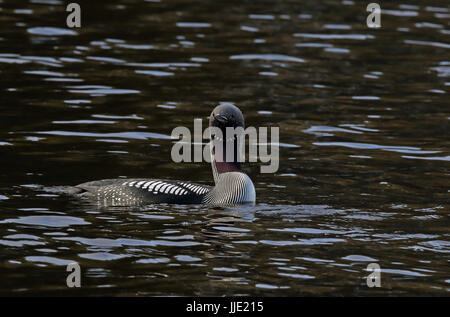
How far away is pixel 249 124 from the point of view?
13.3m

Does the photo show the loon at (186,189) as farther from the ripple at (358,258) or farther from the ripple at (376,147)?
the ripple at (376,147)

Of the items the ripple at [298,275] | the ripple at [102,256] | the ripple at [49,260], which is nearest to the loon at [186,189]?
the ripple at [102,256]

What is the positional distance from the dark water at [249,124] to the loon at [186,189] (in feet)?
0.40

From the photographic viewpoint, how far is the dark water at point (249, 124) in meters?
8.15

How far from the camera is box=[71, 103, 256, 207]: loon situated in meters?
9.80

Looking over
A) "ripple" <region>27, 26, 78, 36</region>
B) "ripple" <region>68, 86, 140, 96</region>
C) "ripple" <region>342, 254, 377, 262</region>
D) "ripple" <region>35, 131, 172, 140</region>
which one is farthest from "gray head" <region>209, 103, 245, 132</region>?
"ripple" <region>27, 26, 78, 36</region>

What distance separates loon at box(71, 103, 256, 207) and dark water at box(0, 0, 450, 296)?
0.40 feet

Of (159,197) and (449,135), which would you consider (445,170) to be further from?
(159,197)

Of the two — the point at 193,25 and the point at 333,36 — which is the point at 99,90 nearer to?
the point at 193,25

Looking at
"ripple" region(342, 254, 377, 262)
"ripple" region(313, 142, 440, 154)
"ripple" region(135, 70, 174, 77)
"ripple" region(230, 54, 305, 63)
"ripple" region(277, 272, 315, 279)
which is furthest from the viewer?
"ripple" region(230, 54, 305, 63)

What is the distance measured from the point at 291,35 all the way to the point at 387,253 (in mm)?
9712

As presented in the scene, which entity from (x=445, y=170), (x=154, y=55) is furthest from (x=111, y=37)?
(x=445, y=170)

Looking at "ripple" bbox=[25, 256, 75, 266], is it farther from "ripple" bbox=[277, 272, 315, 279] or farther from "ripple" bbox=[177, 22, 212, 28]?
"ripple" bbox=[177, 22, 212, 28]

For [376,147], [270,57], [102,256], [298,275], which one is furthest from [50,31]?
[298,275]
